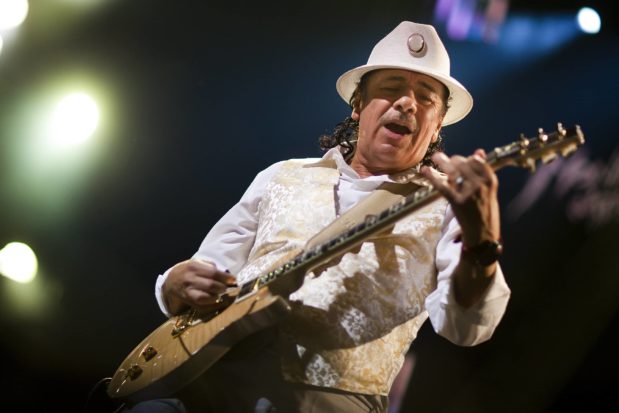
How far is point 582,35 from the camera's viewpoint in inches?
170

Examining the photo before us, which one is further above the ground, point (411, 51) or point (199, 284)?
point (411, 51)

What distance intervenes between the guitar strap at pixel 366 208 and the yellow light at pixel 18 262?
124 inches

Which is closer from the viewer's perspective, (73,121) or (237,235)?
(237,235)

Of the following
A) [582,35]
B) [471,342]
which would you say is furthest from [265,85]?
[471,342]

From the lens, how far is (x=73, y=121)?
480 cm

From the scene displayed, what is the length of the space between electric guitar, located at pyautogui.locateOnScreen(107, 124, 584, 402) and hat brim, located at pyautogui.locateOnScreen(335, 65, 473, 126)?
0.81m

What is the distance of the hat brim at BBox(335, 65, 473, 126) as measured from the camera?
2.77 meters

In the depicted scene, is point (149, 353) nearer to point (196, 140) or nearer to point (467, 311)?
point (467, 311)

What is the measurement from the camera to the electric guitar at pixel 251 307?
1896 millimetres

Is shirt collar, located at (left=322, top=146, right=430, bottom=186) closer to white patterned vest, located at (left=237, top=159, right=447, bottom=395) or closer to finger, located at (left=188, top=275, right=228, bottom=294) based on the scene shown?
white patterned vest, located at (left=237, top=159, right=447, bottom=395)

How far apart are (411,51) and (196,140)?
2.32 metres

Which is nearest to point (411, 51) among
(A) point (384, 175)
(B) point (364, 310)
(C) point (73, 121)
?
(A) point (384, 175)

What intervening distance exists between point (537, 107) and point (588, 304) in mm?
1276

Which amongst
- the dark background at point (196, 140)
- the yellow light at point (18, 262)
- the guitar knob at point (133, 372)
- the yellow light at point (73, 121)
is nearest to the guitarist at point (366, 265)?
the guitar knob at point (133, 372)
